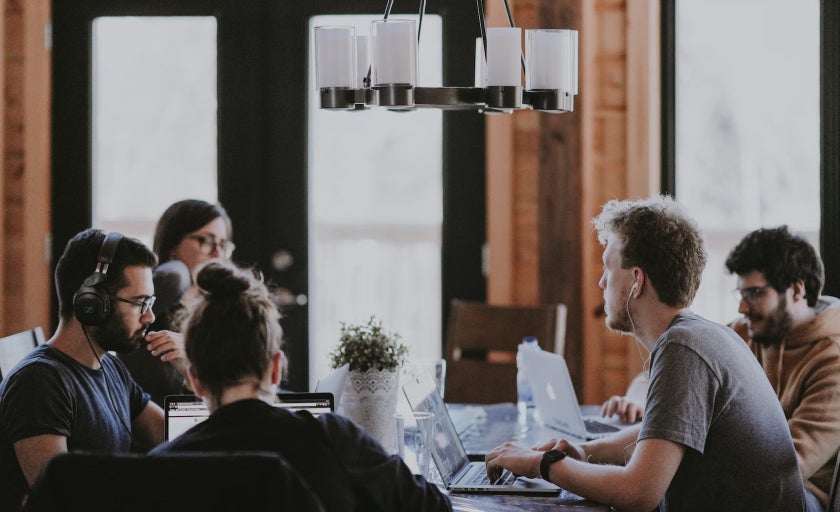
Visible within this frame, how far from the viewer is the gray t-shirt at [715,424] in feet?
6.21

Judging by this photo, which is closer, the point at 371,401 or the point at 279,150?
the point at 371,401

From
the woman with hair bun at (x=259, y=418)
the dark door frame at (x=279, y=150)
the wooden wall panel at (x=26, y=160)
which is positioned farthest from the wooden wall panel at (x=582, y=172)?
the woman with hair bun at (x=259, y=418)

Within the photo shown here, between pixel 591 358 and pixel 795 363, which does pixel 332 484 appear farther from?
pixel 591 358

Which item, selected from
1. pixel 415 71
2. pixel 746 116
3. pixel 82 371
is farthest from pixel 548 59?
pixel 746 116

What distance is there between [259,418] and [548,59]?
116cm

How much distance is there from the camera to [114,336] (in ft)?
7.11

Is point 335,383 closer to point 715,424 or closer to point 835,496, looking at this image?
point 715,424

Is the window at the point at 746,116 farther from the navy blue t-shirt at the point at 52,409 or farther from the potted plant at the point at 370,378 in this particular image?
the navy blue t-shirt at the point at 52,409

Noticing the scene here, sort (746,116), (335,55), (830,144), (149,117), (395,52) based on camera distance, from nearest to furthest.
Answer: (395,52), (335,55), (830,144), (746,116), (149,117)

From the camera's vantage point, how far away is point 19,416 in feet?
6.35

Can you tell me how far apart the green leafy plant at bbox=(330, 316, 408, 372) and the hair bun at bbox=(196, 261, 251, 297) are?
749 millimetres

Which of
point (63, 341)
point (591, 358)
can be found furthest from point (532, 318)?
point (63, 341)

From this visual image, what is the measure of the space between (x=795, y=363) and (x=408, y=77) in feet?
4.25

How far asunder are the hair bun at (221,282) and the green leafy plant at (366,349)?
749 mm
